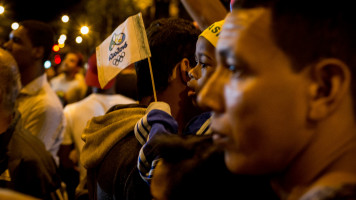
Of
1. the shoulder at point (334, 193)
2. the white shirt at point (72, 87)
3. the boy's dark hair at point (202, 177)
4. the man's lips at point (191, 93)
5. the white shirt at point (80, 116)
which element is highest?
the shoulder at point (334, 193)

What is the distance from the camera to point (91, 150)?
2498 mm

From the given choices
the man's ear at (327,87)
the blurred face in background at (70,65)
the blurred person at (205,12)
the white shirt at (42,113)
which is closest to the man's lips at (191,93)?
the blurred person at (205,12)

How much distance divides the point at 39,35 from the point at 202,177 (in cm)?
391

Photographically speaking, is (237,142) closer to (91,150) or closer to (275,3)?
(275,3)

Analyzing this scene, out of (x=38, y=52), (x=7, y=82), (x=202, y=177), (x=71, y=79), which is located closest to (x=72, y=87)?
(x=71, y=79)

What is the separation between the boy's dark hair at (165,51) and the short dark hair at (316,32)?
154 cm

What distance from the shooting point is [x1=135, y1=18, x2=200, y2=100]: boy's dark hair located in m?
2.65

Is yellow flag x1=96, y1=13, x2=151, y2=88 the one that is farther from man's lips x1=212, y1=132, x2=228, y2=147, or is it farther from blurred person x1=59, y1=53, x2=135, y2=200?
blurred person x1=59, y1=53, x2=135, y2=200

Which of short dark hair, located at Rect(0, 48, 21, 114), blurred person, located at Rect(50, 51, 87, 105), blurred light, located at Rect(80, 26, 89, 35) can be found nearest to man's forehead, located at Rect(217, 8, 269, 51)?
blurred light, located at Rect(80, 26, 89, 35)

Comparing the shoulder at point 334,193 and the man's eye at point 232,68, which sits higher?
the man's eye at point 232,68

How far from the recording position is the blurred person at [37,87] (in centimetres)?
Answer: 444

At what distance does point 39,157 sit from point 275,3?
7.60 feet

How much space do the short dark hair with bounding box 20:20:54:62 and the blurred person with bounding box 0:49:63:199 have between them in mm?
1753

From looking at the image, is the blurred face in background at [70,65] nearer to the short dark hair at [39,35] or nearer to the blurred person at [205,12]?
the short dark hair at [39,35]
